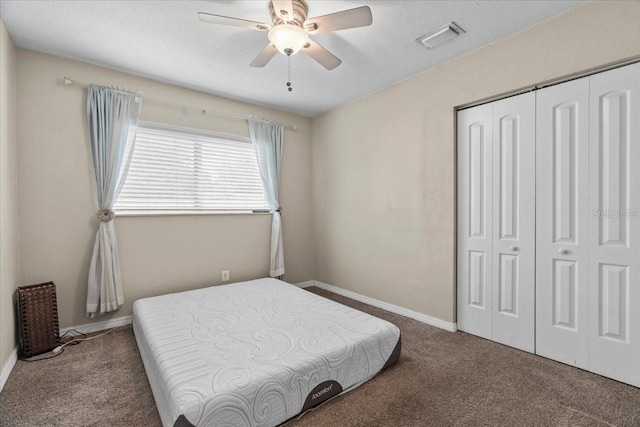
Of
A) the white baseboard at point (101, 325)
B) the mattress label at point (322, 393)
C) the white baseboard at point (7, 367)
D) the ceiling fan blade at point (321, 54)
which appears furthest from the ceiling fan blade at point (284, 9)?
the white baseboard at point (101, 325)

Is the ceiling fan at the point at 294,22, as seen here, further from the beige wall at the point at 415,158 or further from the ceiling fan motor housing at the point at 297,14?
the beige wall at the point at 415,158

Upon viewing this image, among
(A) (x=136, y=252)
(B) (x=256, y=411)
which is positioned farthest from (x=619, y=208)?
(A) (x=136, y=252)

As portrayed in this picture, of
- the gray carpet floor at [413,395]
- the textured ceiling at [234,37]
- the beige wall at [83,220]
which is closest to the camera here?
the gray carpet floor at [413,395]

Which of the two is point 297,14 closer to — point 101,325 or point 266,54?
point 266,54

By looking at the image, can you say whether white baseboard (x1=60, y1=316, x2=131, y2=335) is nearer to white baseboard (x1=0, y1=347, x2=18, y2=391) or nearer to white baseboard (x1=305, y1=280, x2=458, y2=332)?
white baseboard (x1=0, y1=347, x2=18, y2=391)

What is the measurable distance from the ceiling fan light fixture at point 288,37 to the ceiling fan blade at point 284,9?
0.18 ft

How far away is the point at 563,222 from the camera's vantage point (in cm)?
221

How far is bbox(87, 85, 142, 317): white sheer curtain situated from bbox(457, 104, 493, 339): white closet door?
3289 mm

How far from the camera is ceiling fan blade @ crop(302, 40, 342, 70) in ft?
6.72

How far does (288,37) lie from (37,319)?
288 cm

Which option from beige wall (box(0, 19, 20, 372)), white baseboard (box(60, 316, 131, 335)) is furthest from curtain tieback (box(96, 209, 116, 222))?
white baseboard (box(60, 316, 131, 335))

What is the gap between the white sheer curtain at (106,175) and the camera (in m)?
2.78

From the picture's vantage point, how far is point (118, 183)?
292 cm

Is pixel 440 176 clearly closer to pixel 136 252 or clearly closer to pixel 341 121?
pixel 341 121
